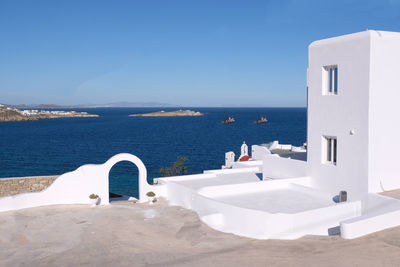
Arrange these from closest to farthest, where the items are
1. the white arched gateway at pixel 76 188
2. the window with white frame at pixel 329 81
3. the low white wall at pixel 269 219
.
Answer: the low white wall at pixel 269 219 → the window with white frame at pixel 329 81 → the white arched gateway at pixel 76 188

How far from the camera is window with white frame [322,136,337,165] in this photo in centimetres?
1617

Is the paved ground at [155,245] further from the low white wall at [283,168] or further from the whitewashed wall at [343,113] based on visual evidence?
the low white wall at [283,168]

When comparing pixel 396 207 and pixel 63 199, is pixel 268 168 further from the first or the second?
pixel 63 199

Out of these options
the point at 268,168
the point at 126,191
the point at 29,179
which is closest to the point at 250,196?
the point at 268,168

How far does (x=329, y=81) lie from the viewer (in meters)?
16.3

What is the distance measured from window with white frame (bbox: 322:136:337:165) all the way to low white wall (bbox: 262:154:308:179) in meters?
1.21

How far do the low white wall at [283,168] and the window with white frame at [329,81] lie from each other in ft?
11.6

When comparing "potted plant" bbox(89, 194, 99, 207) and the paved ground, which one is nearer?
the paved ground

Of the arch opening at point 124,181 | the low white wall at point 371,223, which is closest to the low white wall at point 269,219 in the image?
the low white wall at point 371,223

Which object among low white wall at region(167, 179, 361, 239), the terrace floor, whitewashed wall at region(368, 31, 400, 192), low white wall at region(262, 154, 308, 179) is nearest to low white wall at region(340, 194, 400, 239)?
low white wall at region(167, 179, 361, 239)

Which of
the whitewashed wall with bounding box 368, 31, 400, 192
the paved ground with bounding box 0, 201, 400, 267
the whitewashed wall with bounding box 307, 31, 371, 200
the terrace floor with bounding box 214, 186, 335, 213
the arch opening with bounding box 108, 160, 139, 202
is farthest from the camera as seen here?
the arch opening with bounding box 108, 160, 139, 202

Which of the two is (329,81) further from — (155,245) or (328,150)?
(155,245)

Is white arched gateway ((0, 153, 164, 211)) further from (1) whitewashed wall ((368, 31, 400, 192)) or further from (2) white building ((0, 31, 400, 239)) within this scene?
(1) whitewashed wall ((368, 31, 400, 192))

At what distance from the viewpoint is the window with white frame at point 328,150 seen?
16.2 meters
